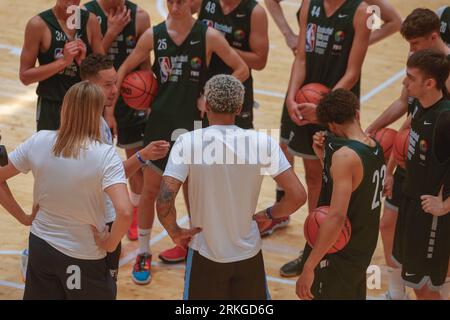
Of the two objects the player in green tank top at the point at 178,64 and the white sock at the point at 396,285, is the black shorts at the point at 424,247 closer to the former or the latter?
the white sock at the point at 396,285

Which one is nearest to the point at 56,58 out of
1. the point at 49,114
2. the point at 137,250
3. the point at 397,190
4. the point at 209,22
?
the point at 49,114

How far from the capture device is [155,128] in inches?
287

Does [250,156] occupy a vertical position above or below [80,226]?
above

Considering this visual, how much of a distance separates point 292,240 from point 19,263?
2639 mm

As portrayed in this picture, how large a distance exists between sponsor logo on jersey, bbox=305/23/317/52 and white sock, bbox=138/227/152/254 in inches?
86.3

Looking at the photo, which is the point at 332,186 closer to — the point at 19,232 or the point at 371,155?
the point at 371,155

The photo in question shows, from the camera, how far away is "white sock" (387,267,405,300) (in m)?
7.03

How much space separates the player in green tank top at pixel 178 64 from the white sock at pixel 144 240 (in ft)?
2.01

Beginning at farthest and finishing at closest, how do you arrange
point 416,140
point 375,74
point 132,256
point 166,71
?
point 375,74, point 132,256, point 166,71, point 416,140

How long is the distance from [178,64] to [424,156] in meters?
2.29

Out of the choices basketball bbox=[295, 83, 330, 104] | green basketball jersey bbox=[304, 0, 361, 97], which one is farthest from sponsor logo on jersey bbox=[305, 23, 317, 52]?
basketball bbox=[295, 83, 330, 104]

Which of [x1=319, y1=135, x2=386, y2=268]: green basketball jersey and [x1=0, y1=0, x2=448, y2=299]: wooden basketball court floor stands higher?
[x1=319, y1=135, x2=386, y2=268]: green basketball jersey

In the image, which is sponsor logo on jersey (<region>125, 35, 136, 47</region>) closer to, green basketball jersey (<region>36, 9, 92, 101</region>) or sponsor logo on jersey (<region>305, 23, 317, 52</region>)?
green basketball jersey (<region>36, 9, 92, 101</region>)

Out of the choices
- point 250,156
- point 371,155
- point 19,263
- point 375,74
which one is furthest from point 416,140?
point 375,74
